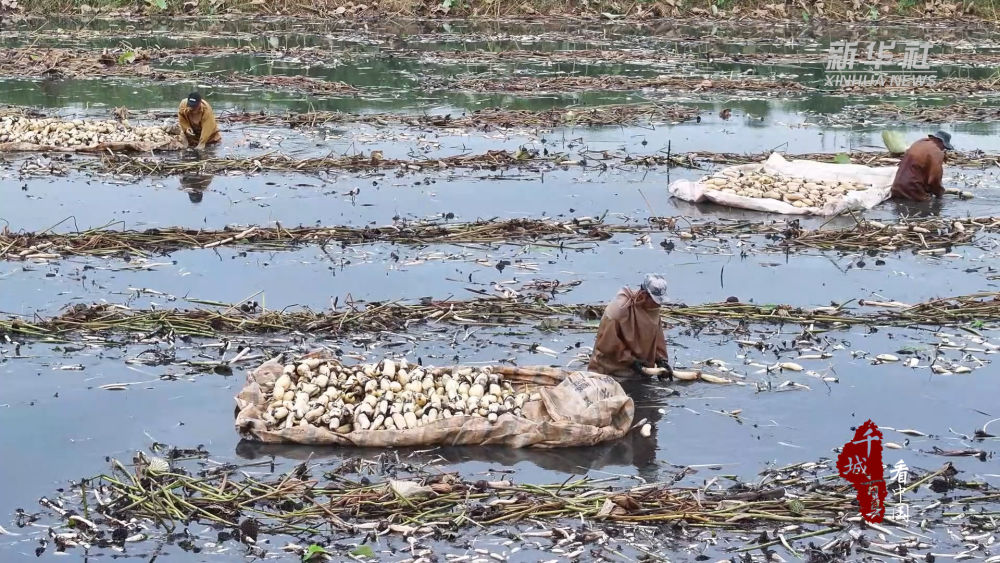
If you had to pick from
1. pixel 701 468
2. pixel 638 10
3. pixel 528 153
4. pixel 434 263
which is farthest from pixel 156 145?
pixel 638 10

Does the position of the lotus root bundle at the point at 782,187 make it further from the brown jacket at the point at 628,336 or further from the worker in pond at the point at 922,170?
the brown jacket at the point at 628,336

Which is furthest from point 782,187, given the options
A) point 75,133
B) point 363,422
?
point 75,133

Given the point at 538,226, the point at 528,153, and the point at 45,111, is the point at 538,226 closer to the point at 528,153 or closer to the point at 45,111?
the point at 528,153

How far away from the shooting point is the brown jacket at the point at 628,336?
761 centimetres

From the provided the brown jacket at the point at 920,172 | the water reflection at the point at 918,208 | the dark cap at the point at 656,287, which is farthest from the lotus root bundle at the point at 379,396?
the brown jacket at the point at 920,172

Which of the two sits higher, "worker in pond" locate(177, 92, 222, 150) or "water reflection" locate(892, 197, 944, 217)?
"worker in pond" locate(177, 92, 222, 150)

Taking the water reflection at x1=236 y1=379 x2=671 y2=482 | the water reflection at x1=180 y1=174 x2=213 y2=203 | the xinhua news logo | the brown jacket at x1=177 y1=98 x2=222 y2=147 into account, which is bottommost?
the water reflection at x1=236 y1=379 x2=671 y2=482

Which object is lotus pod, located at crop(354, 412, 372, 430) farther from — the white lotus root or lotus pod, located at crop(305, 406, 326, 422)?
the white lotus root

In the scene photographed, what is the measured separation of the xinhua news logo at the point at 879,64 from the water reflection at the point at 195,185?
11.3m

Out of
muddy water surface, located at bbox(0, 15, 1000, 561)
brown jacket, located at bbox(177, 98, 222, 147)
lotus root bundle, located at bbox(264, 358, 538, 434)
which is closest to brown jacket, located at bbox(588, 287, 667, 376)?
muddy water surface, located at bbox(0, 15, 1000, 561)

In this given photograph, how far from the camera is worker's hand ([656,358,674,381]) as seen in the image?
788 centimetres

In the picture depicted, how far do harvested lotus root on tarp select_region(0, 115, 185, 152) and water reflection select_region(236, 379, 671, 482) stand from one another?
318 inches

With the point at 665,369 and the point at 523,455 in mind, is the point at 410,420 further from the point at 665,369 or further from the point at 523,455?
the point at 665,369

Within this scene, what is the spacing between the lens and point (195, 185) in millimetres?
12883
